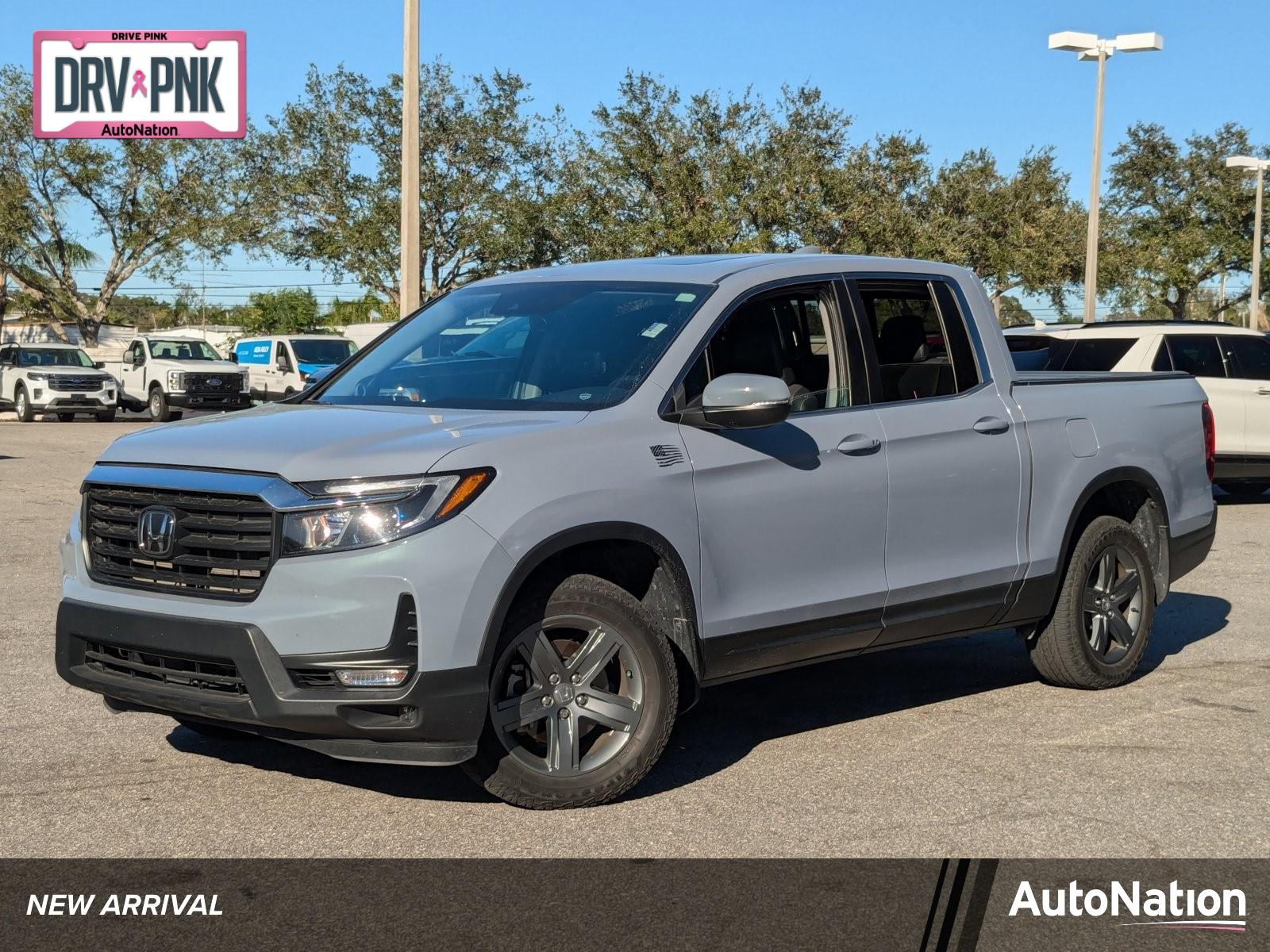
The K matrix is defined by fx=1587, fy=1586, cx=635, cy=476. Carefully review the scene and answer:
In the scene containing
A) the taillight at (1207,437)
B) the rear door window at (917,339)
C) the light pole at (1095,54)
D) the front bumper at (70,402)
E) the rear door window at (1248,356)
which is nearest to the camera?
the rear door window at (917,339)

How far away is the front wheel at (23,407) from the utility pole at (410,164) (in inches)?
753

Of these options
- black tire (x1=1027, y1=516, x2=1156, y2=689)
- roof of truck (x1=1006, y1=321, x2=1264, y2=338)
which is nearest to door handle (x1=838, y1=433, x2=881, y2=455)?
black tire (x1=1027, y1=516, x2=1156, y2=689)

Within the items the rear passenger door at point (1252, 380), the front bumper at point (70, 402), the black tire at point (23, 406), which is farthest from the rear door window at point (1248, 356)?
the black tire at point (23, 406)

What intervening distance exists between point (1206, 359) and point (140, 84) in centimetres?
3150

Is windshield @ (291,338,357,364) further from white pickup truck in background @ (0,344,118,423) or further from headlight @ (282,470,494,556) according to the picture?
headlight @ (282,470,494,556)

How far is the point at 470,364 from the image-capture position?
6207mm

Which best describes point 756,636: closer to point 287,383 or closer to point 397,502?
point 397,502

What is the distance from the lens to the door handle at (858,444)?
606 centimetres

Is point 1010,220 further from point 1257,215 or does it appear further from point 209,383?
point 209,383

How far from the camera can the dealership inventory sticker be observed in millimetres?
37594

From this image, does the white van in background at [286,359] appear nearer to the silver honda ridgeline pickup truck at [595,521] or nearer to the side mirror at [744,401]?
the silver honda ridgeline pickup truck at [595,521]

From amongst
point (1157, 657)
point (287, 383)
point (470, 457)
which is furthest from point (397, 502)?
point (287, 383)

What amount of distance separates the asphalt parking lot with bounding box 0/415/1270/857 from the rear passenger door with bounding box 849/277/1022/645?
569 millimetres

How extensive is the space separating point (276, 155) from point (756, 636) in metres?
43.8
